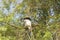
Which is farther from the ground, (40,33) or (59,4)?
(59,4)

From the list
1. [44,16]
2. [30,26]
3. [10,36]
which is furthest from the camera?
[44,16]

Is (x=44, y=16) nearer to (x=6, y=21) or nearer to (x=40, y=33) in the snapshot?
(x=40, y=33)

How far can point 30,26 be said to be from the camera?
2.96 m

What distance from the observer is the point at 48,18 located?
367 cm

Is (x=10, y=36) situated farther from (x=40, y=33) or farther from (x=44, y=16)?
(x=44, y=16)

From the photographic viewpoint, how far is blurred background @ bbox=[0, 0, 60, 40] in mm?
3093

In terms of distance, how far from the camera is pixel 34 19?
143 inches

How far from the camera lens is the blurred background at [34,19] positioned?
10.1ft

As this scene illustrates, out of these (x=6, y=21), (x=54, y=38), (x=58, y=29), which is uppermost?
(x=6, y=21)

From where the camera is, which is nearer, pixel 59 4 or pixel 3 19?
pixel 3 19

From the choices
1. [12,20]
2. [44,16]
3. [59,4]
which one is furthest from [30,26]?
[59,4]

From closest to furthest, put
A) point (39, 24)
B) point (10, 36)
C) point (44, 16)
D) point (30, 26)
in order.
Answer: point (30, 26) → point (10, 36) → point (39, 24) → point (44, 16)

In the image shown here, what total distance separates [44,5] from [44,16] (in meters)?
0.22

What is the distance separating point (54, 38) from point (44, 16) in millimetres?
441
